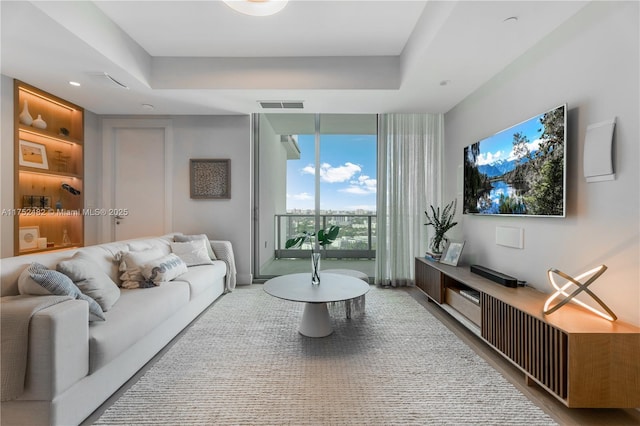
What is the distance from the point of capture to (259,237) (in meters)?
4.41

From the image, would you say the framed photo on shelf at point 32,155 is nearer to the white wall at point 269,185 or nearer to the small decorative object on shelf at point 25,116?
the small decorative object on shelf at point 25,116

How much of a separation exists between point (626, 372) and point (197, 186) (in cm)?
453

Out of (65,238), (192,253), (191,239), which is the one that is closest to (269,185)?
(191,239)

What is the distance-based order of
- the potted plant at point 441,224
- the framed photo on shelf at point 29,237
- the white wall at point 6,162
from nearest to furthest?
the white wall at point 6,162, the framed photo on shelf at point 29,237, the potted plant at point 441,224

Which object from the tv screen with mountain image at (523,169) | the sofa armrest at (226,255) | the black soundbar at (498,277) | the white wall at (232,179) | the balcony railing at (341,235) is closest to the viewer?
the tv screen with mountain image at (523,169)

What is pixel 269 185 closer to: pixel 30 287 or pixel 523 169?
pixel 30 287

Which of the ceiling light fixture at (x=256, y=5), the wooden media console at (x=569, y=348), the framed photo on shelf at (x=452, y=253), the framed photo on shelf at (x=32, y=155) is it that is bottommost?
the wooden media console at (x=569, y=348)

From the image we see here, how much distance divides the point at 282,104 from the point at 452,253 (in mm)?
2765

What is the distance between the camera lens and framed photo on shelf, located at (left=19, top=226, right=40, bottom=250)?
10.8 feet

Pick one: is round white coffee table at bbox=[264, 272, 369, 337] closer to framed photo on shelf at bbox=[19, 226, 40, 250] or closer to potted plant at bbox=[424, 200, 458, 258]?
potted plant at bbox=[424, 200, 458, 258]

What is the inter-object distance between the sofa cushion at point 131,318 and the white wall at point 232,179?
162 centimetres

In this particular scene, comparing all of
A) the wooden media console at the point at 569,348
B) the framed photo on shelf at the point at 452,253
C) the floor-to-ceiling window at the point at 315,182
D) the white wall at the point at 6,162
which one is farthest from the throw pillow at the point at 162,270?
the framed photo on shelf at the point at 452,253

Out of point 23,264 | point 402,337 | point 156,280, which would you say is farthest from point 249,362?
point 23,264

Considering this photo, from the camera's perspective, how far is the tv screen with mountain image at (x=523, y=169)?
2.02 metres
